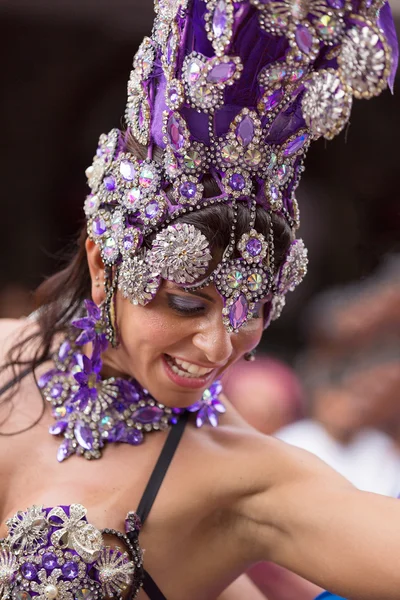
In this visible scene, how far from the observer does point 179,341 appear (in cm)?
131

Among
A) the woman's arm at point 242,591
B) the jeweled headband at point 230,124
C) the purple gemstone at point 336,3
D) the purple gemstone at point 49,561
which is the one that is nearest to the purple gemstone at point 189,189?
the jeweled headband at point 230,124

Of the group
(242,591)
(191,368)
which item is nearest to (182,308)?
(191,368)

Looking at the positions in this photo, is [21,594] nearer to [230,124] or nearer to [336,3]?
[230,124]

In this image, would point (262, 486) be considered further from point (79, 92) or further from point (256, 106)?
point (79, 92)

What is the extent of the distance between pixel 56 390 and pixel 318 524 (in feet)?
1.77

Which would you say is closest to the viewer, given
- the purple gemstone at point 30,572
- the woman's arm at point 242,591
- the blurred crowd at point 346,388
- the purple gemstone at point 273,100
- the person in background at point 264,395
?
the purple gemstone at point 273,100

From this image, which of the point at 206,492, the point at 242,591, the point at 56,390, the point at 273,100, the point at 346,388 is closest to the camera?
the point at 273,100

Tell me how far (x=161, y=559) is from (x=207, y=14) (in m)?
0.88

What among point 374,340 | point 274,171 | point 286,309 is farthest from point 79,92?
point 274,171

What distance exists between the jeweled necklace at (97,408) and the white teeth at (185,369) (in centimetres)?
16

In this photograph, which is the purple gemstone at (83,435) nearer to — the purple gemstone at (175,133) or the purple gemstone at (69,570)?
the purple gemstone at (69,570)

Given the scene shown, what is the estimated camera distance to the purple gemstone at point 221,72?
1146 millimetres

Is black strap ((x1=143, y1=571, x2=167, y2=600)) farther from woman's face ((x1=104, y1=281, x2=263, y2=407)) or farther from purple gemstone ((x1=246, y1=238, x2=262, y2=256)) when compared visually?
purple gemstone ((x1=246, y1=238, x2=262, y2=256))

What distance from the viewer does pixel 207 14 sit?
3.76 ft
